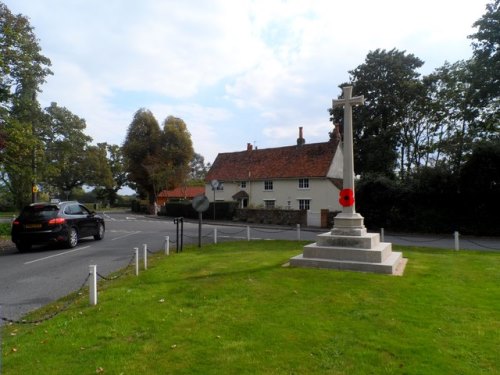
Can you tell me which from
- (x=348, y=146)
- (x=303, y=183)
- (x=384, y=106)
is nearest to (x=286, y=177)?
(x=303, y=183)

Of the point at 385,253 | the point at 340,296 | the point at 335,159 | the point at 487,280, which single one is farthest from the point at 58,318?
the point at 335,159

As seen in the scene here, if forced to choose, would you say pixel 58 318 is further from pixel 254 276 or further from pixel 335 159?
pixel 335 159

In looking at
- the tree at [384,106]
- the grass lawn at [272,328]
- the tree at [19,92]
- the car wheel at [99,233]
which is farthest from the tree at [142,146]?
the grass lawn at [272,328]

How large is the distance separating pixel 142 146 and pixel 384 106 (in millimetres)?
30943

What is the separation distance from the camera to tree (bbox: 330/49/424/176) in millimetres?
35188

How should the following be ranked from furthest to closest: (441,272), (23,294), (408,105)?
(408,105) → (441,272) → (23,294)

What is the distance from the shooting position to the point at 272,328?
5074mm

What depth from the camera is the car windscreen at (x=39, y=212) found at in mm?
13312

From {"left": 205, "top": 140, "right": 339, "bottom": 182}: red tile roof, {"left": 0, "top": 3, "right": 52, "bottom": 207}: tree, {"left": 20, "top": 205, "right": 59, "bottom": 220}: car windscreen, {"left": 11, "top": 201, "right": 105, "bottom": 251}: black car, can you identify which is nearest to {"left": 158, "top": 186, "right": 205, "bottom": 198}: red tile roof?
{"left": 205, "top": 140, "right": 339, "bottom": 182}: red tile roof

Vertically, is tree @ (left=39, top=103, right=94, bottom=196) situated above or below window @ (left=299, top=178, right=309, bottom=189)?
above

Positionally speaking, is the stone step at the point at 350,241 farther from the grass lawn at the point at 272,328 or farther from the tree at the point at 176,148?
the tree at the point at 176,148

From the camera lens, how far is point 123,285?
25.5ft

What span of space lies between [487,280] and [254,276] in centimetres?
492

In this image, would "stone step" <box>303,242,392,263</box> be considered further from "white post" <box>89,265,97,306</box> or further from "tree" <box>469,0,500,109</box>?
"tree" <box>469,0,500,109</box>
